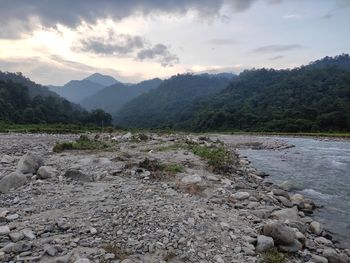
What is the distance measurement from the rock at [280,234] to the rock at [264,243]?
20 cm

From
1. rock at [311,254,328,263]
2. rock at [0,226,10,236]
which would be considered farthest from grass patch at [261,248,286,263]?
rock at [0,226,10,236]

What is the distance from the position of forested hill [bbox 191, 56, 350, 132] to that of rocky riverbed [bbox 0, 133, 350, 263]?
6843cm

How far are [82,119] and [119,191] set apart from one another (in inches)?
3606

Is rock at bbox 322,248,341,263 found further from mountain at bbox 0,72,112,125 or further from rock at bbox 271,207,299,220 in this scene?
mountain at bbox 0,72,112,125

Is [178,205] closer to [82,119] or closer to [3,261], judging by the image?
[3,261]

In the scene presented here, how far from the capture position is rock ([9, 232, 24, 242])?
7.34 meters

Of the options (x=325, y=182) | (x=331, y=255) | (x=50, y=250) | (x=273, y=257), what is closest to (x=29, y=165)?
(x=50, y=250)

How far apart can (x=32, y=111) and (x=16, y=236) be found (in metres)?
83.8

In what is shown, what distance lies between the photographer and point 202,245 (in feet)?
25.3

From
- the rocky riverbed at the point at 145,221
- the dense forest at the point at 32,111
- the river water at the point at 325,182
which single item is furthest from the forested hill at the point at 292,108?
the rocky riverbed at the point at 145,221

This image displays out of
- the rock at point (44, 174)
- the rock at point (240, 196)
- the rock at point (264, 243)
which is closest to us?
the rock at point (264, 243)

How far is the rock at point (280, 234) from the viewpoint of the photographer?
8383 millimetres

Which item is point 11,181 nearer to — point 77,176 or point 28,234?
point 77,176

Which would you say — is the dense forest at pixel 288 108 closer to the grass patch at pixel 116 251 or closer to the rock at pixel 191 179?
the rock at pixel 191 179
